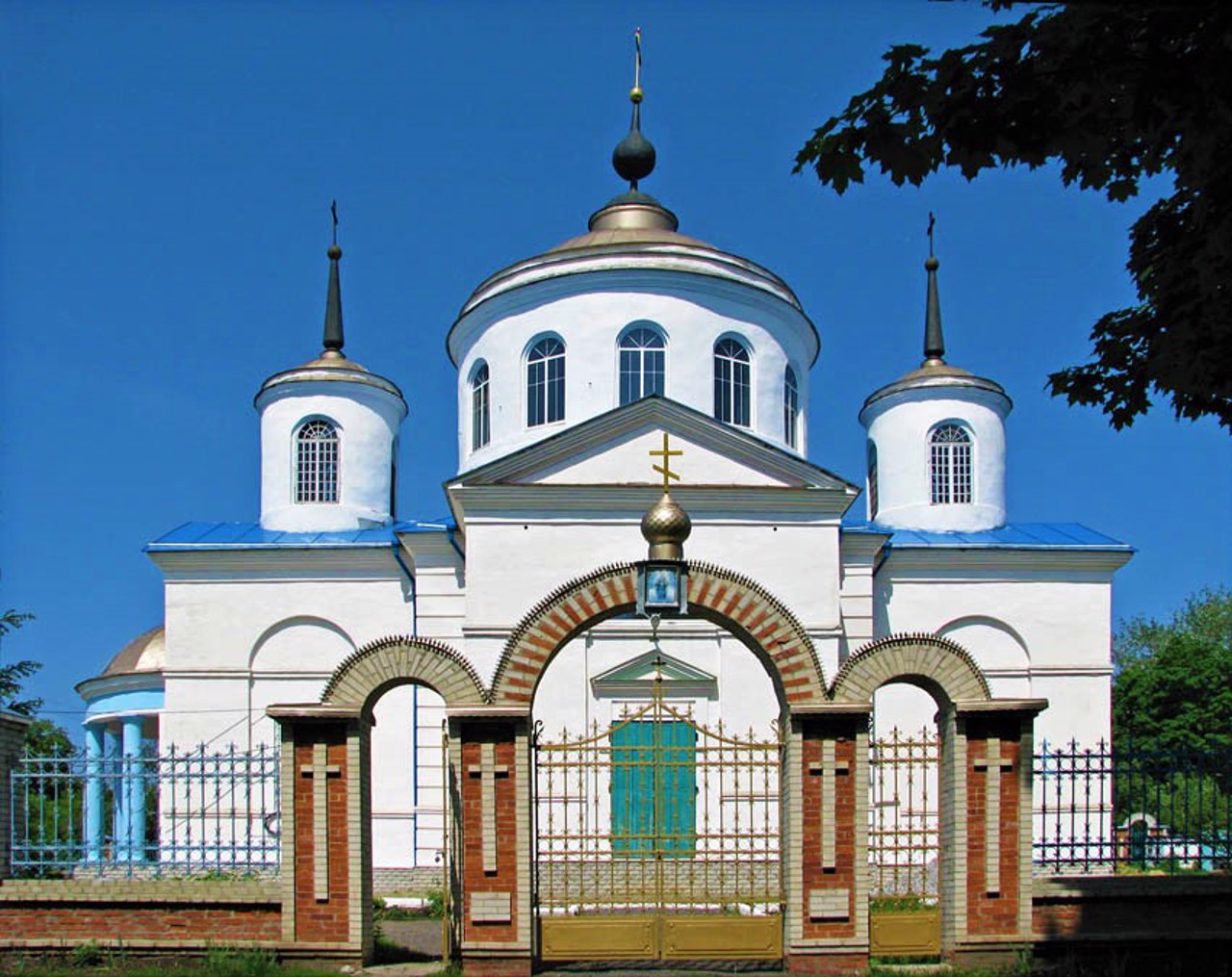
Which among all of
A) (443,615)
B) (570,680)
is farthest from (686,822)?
(443,615)

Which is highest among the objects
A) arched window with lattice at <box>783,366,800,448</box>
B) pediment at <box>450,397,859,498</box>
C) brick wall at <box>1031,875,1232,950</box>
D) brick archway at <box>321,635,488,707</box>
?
arched window with lattice at <box>783,366,800,448</box>

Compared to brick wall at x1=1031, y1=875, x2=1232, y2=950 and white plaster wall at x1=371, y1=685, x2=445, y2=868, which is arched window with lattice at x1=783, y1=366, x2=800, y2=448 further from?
brick wall at x1=1031, y1=875, x2=1232, y2=950

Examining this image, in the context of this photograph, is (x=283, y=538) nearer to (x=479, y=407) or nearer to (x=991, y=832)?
(x=479, y=407)

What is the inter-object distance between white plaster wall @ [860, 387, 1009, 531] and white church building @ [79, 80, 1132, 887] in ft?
0.11

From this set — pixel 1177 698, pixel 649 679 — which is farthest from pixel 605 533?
pixel 1177 698

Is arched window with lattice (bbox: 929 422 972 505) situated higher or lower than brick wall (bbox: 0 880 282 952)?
higher

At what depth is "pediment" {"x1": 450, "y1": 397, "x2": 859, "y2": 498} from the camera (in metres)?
19.2

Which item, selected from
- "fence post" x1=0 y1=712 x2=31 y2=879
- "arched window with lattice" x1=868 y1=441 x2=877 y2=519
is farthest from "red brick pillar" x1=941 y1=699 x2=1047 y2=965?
"arched window with lattice" x1=868 y1=441 x2=877 y2=519

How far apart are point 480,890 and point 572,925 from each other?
2.30 feet

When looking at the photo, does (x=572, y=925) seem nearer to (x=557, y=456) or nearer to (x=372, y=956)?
(x=372, y=956)

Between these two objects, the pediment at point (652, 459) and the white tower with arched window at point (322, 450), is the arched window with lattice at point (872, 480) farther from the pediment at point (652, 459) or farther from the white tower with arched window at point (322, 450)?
the white tower with arched window at point (322, 450)

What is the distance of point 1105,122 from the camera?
7461 mm

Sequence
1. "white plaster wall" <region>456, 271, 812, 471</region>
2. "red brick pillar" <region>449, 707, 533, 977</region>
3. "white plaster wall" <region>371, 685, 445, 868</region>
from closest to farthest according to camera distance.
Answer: "red brick pillar" <region>449, 707, 533, 977</region> → "white plaster wall" <region>371, 685, 445, 868</region> → "white plaster wall" <region>456, 271, 812, 471</region>

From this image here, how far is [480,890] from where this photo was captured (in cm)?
1077
